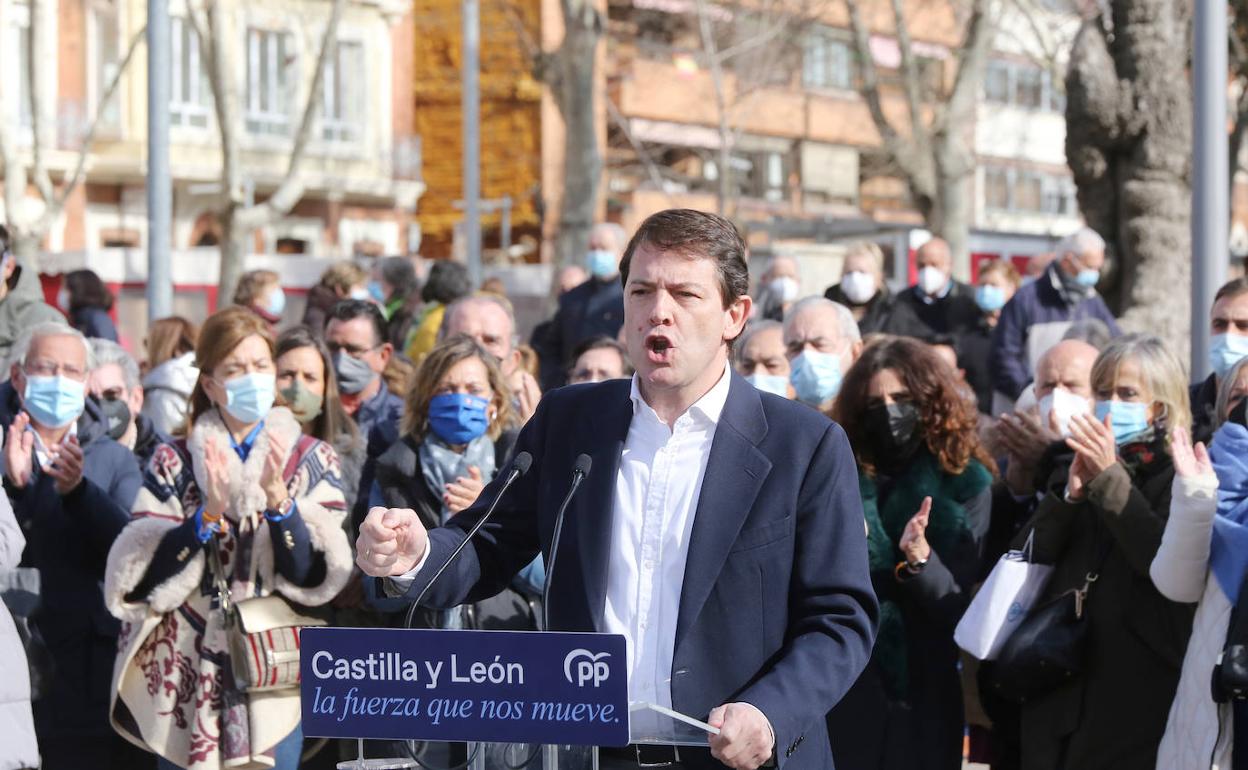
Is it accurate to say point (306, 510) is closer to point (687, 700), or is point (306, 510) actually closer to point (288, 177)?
point (687, 700)

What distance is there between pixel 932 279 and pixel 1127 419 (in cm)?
571

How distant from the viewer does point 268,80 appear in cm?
3778

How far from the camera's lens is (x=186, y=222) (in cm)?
3656

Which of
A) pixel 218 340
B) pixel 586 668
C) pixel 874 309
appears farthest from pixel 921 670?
pixel 874 309

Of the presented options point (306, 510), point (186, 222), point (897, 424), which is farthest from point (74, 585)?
point (186, 222)

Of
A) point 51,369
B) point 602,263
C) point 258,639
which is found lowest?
point 258,639

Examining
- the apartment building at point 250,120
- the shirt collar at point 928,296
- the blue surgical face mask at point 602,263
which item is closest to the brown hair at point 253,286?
the blue surgical face mask at point 602,263

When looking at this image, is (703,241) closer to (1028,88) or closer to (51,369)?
(51,369)

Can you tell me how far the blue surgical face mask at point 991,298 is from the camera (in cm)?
1318

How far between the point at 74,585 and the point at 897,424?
309cm

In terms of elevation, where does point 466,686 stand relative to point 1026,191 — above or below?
below

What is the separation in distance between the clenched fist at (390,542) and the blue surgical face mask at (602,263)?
26.6 ft

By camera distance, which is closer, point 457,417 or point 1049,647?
point 1049,647

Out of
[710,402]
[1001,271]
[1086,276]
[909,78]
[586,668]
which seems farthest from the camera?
[909,78]
